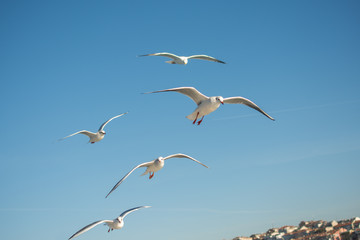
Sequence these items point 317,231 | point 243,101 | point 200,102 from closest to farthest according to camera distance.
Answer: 1. point 200,102
2. point 243,101
3. point 317,231

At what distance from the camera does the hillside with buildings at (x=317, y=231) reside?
7618 cm

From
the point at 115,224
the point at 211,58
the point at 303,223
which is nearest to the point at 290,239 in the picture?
the point at 303,223

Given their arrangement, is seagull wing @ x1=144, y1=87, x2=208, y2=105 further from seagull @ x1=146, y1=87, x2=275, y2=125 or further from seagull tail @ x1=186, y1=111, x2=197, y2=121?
seagull tail @ x1=186, y1=111, x2=197, y2=121

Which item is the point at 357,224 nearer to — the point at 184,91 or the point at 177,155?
the point at 177,155

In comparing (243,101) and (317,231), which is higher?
(317,231)

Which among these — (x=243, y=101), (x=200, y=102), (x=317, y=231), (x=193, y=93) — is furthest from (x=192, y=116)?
(x=317, y=231)

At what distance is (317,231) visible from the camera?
85.2 metres

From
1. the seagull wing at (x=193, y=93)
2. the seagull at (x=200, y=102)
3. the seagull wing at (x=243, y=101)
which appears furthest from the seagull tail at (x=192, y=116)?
the seagull wing at (x=243, y=101)

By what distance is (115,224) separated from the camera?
30766mm

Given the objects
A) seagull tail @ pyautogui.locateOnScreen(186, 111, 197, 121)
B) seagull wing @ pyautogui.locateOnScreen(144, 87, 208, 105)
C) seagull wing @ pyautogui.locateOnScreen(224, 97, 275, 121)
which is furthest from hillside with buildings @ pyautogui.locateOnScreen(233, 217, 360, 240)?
seagull wing @ pyautogui.locateOnScreen(144, 87, 208, 105)

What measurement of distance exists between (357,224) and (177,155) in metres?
61.9

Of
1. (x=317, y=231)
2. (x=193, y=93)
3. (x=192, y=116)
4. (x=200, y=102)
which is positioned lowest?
(x=192, y=116)

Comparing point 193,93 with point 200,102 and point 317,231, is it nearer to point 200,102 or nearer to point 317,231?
point 200,102

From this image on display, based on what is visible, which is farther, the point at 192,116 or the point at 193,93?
the point at 192,116
